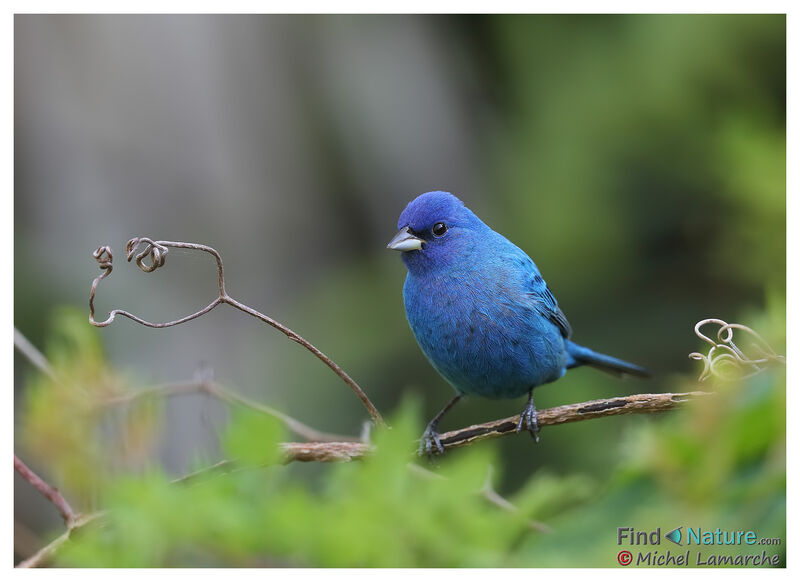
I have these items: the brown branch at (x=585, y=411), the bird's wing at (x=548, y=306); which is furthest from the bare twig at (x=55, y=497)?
the bird's wing at (x=548, y=306)

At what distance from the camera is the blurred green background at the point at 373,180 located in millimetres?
3787

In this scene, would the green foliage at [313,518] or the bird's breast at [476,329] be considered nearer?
the green foliage at [313,518]

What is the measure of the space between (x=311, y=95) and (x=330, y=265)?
1.06 m

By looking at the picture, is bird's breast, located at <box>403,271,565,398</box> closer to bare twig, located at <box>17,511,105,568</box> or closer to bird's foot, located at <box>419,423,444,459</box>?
bird's foot, located at <box>419,423,444,459</box>

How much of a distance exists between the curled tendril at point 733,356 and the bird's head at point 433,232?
88 centimetres

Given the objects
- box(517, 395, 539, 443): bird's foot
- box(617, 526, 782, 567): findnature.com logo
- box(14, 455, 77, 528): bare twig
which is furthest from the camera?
box(517, 395, 539, 443): bird's foot

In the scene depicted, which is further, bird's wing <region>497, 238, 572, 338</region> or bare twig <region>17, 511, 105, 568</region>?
bird's wing <region>497, 238, 572, 338</region>

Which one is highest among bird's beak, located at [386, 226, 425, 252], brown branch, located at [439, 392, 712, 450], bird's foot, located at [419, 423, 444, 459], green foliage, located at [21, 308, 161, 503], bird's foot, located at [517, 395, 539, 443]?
bird's beak, located at [386, 226, 425, 252]

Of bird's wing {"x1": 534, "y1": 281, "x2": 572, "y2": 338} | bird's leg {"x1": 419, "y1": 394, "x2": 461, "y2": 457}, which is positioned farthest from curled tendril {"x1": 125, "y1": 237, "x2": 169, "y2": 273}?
bird's wing {"x1": 534, "y1": 281, "x2": 572, "y2": 338}

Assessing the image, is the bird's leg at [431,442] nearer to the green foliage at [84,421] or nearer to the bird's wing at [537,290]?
the bird's wing at [537,290]

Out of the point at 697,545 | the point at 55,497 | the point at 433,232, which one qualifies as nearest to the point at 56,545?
the point at 55,497

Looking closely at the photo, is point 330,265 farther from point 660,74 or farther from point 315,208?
point 660,74

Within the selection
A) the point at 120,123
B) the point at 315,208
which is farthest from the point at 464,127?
the point at 120,123

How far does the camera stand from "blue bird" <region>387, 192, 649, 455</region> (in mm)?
2500
